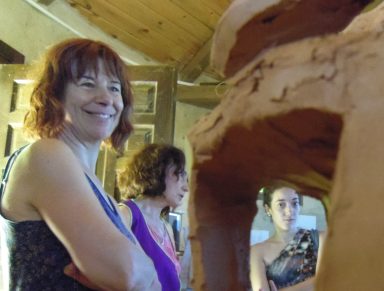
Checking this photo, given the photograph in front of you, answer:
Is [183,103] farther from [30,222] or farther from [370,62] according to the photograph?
[370,62]

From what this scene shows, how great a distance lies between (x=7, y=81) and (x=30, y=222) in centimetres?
145

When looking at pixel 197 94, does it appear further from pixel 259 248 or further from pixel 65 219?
pixel 65 219

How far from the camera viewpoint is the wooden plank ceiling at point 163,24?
7.82 feet

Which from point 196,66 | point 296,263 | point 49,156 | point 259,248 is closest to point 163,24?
point 196,66

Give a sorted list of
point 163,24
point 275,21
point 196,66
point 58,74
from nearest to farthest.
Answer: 1. point 275,21
2. point 58,74
3. point 163,24
4. point 196,66

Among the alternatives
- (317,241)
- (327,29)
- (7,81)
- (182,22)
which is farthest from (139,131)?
(327,29)

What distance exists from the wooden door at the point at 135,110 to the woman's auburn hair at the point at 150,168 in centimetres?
50

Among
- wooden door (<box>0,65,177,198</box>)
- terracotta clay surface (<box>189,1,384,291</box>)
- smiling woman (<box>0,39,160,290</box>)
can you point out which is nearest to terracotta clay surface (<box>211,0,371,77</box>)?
terracotta clay surface (<box>189,1,384,291</box>)

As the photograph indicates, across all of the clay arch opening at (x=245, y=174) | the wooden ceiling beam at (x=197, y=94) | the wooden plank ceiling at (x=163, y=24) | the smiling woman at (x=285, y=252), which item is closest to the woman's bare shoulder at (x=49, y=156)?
the clay arch opening at (x=245, y=174)

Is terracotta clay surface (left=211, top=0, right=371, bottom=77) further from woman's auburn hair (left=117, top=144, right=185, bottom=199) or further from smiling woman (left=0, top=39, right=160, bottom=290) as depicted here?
woman's auburn hair (left=117, top=144, right=185, bottom=199)

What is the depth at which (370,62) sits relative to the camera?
36cm

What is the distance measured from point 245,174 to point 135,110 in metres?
1.55

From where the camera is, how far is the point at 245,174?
50 cm

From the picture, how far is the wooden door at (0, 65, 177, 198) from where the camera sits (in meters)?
1.99
